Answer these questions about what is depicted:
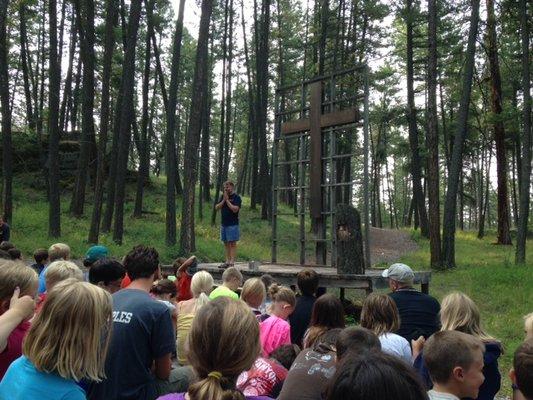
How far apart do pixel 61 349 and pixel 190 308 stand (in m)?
3.12

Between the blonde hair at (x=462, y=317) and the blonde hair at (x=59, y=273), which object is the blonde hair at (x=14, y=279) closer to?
the blonde hair at (x=59, y=273)

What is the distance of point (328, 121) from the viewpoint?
11.3 metres

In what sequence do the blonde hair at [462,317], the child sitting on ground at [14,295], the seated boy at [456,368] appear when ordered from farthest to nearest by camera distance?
1. the blonde hair at [462,317]
2. the child sitting on ground at [14,295]
3. the seated boy at [456,368]

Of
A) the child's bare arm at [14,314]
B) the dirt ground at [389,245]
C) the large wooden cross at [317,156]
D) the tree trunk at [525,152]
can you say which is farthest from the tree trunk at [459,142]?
the child's bare arm at [14,314]

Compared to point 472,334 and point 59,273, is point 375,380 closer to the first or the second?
point 472,334

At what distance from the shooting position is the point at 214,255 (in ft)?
56.9

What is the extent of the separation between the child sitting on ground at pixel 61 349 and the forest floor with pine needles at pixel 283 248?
6.37 m

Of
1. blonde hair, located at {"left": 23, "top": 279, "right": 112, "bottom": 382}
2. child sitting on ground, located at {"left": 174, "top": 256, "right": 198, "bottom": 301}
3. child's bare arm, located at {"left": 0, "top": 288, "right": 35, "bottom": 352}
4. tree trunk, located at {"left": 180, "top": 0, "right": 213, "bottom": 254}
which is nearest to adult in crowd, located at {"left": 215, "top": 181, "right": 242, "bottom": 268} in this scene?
child sitting on ground, located at {"left": 174, "top": 256, "right": 198, "bottom": 301}

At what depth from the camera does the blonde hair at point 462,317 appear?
3.72 metres

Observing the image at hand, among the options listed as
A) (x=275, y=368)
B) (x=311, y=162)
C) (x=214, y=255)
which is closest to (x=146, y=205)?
(x=214, y=255)

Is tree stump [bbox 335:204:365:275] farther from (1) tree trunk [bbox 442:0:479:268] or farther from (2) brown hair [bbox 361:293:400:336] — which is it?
(1) tree trunk [bbox 442:0:479:268]

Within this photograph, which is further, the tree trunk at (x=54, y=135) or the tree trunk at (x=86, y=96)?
the tree trunk at (x=86, y=96)

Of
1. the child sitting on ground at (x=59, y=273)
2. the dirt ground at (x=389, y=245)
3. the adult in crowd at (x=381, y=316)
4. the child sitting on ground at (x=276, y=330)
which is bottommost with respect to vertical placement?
the dirt ground at (x=389, y=245)

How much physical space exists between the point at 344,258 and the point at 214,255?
888 cm
